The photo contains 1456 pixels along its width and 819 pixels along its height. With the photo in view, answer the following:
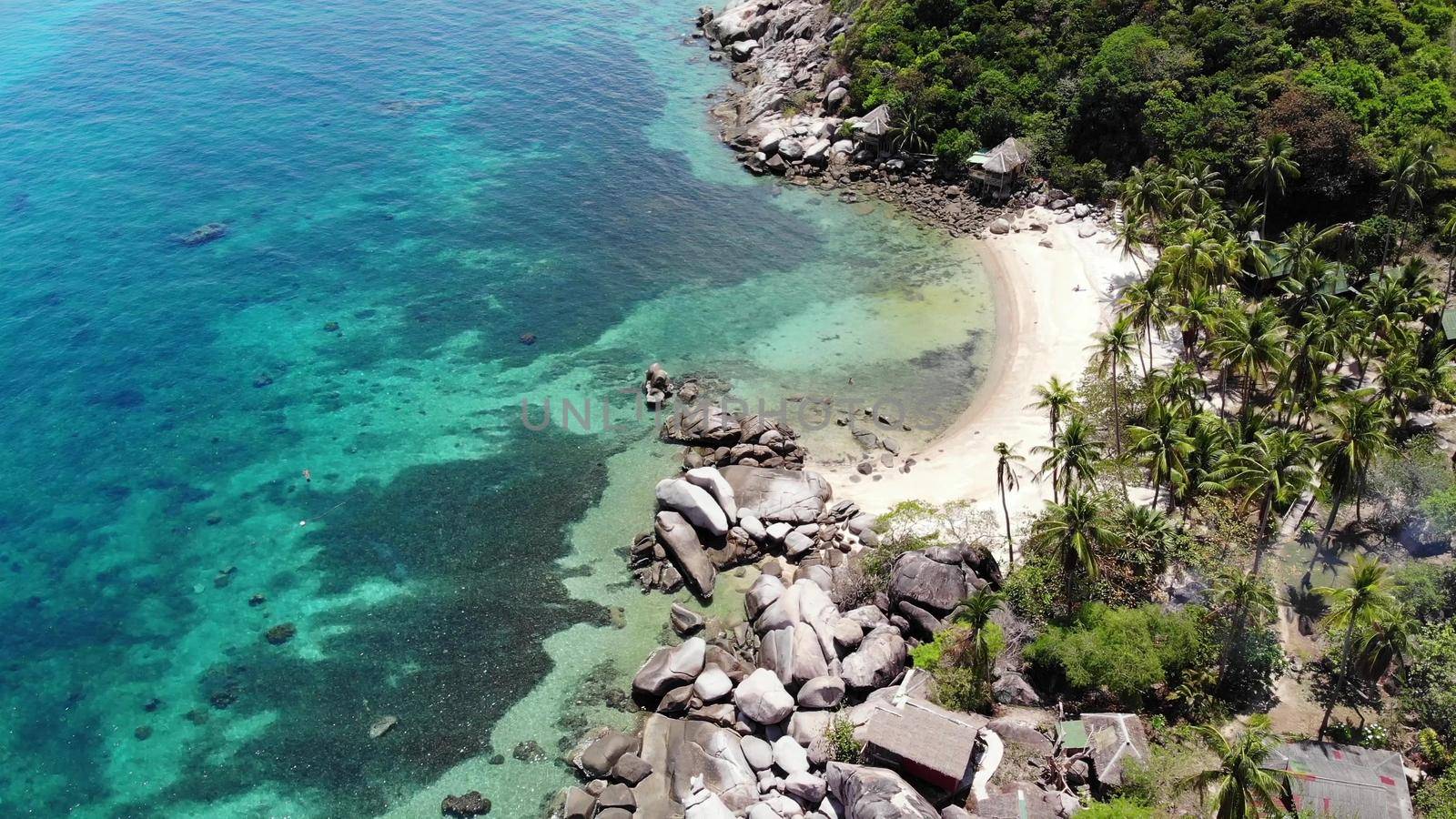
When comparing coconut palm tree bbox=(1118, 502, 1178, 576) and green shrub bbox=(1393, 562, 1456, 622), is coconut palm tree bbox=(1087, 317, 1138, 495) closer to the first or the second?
coconut palm tree bbox=(1118, 502, 1178, 576)

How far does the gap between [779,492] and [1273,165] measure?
43.1 metres

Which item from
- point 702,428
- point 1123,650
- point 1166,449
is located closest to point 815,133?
point 702,428

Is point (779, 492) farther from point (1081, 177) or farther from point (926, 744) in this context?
point (1081, 177)

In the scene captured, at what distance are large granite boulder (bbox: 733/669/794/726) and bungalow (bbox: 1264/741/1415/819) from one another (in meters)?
20.2

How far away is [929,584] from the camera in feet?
142

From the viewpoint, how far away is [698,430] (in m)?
56.4

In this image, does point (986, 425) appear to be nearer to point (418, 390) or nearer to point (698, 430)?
point (698, 430)

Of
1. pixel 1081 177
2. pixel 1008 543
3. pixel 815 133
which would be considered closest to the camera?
pixel 1008 543

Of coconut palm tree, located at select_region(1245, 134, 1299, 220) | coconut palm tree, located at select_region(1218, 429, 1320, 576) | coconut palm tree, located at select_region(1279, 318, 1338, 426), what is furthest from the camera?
coconut palm tree, located at select_region(1245, 134, 1299, 220)

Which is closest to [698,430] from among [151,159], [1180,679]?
[1180,679]

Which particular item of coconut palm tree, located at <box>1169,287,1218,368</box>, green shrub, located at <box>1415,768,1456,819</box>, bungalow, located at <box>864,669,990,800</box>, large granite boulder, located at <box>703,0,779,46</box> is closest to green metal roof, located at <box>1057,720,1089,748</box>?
bungalow, located at <box>864,669,990,800</box>

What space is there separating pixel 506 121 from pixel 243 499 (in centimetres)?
6203

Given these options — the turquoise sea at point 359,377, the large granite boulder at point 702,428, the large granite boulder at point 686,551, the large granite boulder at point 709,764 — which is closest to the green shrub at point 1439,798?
the large granite boulder at point 709,764

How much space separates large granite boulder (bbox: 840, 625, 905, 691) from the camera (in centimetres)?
4016
